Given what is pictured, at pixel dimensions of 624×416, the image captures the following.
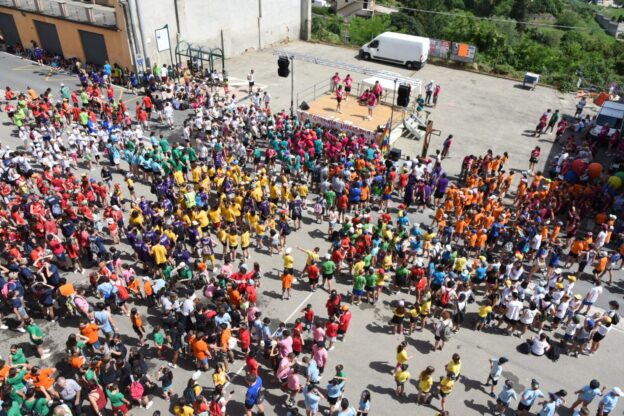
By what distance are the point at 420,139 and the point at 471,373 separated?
15151 millimetres

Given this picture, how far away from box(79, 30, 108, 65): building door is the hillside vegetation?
20.7m

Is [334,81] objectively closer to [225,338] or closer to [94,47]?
[94,47]

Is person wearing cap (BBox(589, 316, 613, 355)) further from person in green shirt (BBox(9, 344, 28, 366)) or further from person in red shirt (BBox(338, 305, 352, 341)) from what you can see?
person in green shirt (BBox(9, 344, 28, 366))

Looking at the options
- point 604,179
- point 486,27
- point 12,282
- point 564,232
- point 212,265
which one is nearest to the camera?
point 12,282

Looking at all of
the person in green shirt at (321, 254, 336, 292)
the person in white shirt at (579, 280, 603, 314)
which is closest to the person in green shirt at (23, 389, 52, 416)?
the person in green shirt at (321, 254, 336, 292)

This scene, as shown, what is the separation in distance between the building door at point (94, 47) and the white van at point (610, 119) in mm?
29366

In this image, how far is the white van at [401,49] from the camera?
3388 cm

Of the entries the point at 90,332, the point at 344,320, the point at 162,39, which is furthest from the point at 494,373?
the point at 162,39

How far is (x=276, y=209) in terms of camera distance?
17.4 meters

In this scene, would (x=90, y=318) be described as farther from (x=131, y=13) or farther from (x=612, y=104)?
(x=612, y=104)

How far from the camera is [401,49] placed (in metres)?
34.3

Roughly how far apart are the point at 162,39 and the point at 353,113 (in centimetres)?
1333

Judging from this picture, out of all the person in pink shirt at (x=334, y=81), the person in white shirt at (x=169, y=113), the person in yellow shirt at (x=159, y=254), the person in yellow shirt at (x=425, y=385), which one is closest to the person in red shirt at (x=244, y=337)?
the person in yellow shirt at (x=159, y=254)

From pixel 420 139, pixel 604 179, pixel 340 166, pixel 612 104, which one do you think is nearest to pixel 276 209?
pixel 340 166
